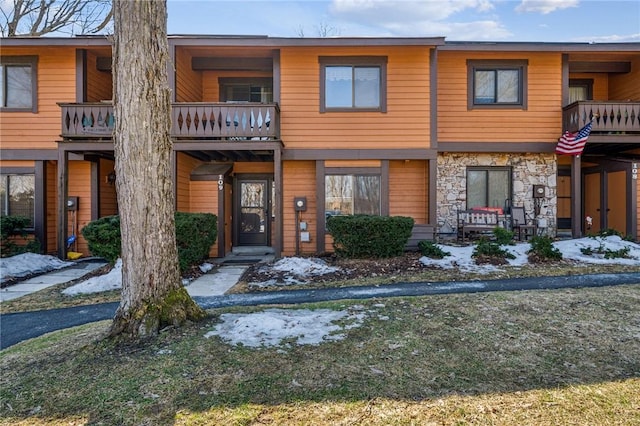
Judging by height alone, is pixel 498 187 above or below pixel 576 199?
above

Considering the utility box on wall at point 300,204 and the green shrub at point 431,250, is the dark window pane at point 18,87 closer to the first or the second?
the utility box on wall at point 300,204

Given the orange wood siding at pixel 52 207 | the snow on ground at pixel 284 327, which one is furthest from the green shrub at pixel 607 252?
the orange wood siding at pixel 52 207

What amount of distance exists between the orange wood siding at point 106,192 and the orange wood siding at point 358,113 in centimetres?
554

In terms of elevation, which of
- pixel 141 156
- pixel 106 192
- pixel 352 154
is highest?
pixel 352 154

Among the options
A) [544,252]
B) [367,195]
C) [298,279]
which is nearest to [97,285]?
[298,279]

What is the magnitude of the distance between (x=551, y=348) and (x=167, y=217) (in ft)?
12.4

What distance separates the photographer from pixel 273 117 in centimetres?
934

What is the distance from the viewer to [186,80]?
1043 cm

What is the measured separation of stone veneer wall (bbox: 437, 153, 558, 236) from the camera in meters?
11.2

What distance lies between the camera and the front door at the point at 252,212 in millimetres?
11742

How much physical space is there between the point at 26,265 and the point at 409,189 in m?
9.74

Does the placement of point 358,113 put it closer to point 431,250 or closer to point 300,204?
point 300,204

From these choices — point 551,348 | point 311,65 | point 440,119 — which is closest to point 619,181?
point 440,119

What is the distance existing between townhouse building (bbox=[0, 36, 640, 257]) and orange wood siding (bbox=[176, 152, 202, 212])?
57 millimetres
